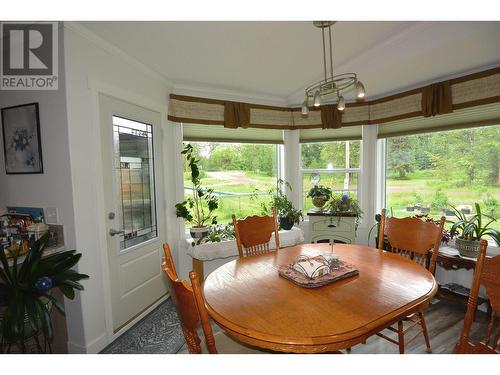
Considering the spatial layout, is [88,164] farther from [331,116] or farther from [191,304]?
[331,116]

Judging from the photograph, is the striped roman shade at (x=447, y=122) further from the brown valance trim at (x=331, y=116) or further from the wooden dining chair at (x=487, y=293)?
the wooden dining chair at (x=487, y=293)

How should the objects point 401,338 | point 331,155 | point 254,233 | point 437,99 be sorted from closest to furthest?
point 401,338, point 254,233, point 437,99, point 331,155

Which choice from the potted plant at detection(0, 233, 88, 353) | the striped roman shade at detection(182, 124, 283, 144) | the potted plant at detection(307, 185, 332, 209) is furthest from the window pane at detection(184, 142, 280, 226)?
the potted plant at detection(0, 233, 88, 353)

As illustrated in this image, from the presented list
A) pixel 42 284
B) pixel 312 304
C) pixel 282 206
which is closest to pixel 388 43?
pixel 282 206

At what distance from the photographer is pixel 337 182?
3.55 m

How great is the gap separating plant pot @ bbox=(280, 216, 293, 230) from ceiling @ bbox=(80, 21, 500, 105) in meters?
1.70

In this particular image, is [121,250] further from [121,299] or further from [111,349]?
[111,349]

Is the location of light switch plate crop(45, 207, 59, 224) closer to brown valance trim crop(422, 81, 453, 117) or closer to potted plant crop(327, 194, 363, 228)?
potted plant crop(327, 194, 363, 228)

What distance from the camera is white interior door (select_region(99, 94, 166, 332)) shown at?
6.88ft

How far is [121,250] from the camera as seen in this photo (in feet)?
7.27

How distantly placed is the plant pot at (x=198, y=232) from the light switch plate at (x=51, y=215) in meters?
1.32

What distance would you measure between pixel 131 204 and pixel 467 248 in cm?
308

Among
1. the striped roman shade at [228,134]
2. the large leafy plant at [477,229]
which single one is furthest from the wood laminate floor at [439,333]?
the striped roman shade at [228,134]
